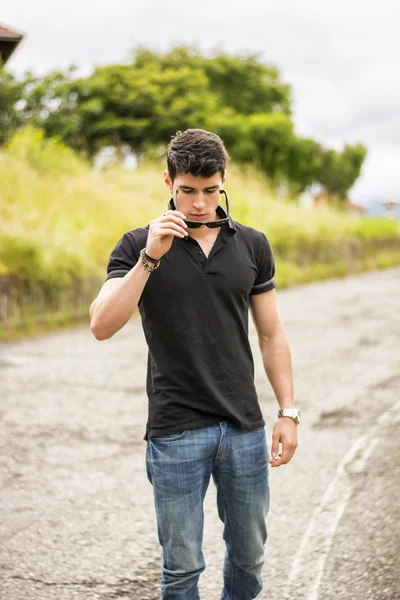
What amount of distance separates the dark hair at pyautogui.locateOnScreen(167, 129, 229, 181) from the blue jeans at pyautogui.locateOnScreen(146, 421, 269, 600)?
82cm

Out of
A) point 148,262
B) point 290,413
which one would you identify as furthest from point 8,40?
point 290,413

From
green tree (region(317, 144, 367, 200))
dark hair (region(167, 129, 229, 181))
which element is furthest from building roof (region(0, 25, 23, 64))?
green tree (region(317, 144, 367, 200))

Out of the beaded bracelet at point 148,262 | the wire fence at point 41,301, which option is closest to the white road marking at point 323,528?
the beaded bracelet at point 148,262

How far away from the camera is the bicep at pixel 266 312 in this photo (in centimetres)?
273

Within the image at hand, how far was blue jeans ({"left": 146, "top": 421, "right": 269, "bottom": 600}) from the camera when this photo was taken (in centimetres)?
248

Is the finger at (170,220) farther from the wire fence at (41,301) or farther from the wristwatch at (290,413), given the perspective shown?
the wire fence at (41,301)

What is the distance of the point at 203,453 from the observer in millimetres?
2488

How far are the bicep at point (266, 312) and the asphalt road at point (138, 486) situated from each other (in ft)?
4.82

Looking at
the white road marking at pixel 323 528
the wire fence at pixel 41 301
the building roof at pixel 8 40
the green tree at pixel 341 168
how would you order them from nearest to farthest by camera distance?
the white road marking at pixel 323 528, the building roof at pixel 8 40, the wire fence at pixel 41 301, the green tree at pixel 341 168

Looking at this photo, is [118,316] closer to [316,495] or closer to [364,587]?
[364,587]

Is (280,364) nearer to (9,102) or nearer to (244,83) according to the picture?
(9,102)

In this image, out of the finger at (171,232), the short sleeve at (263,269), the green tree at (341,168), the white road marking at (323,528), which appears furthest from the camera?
the green tree at (341,168)

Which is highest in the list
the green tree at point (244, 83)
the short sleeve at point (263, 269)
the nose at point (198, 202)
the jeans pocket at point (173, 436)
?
the green tree at point (244, 83)

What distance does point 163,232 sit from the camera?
2.26 meters
